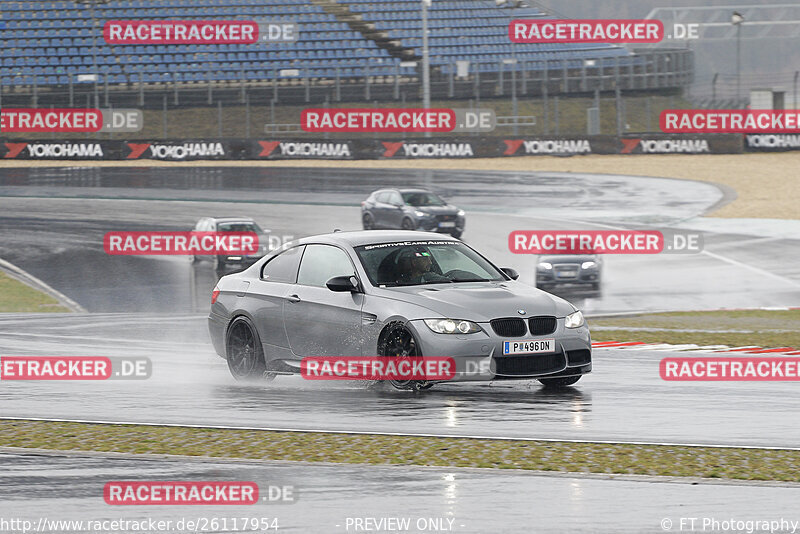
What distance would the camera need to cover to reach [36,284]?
29.5 m

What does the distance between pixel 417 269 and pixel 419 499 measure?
5.10m

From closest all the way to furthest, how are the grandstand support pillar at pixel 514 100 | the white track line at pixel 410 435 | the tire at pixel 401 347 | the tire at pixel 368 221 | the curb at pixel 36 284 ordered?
the white track line at pixel 410 435, the tire at pixel 401 347, the curb at pixel 36 284, the tire at pixel 368 221, the grandstand support pillar at pixel 514 100

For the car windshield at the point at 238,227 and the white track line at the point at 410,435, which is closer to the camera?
the white track line at the point at 410,435

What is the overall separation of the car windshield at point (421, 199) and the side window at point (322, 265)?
20486mm

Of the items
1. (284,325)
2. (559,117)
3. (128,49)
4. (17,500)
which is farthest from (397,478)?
(128,49)

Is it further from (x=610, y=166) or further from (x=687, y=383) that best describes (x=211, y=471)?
(x=610, y=166)

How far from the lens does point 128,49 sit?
2259 inches

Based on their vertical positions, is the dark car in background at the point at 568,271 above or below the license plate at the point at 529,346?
below

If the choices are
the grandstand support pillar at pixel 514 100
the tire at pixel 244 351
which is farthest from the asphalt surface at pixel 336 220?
the tire at pixel 244 351

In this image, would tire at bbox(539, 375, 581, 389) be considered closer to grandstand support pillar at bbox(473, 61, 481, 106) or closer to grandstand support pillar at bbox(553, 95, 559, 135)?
grandstand support pillar at bbox(553, 95, 559, 135)

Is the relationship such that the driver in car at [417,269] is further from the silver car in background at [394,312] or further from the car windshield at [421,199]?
the car windshield at [421,199]

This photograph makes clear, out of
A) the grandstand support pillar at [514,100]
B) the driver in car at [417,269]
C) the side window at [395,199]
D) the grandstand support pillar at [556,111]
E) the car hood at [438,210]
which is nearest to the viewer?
the driver in car at [417,269]

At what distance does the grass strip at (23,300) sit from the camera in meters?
27.0

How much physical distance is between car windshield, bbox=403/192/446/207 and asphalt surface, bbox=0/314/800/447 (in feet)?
61.6
